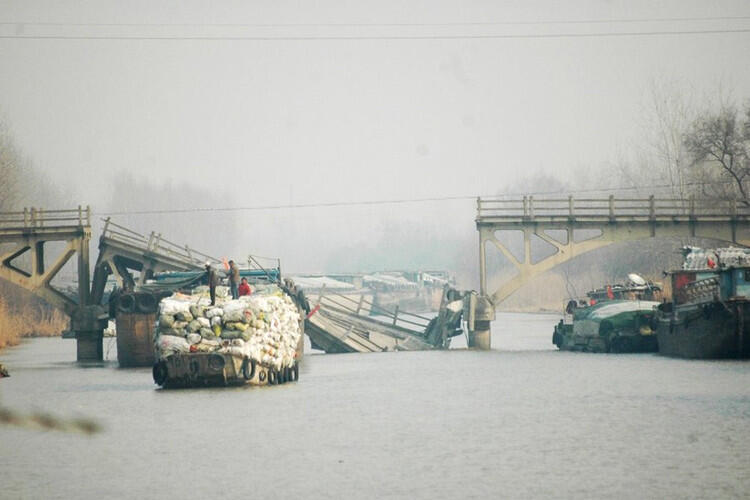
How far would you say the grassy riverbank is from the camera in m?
Result: 61.2

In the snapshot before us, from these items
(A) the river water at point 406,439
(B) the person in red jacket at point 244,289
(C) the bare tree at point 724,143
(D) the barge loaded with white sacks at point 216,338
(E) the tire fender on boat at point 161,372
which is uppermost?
(C) the bare tree at point 724,143

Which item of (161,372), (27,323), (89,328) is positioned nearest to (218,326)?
(161,372)

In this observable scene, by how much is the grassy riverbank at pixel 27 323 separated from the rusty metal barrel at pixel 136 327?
15.5 m

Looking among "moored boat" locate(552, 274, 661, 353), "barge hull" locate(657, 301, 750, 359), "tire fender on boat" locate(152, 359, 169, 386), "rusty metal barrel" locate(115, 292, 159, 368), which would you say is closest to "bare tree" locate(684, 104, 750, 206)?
"moored boat" locate(552, 274, 661, 353)

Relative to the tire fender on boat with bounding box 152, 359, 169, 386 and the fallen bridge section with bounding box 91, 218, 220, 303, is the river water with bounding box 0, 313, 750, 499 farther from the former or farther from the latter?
the fallen bridge section with bounding box 91, 218, 220, 303

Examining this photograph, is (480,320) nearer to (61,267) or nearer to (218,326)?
(61,267)

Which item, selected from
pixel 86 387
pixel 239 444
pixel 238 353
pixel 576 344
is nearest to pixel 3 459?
pixel 239 444

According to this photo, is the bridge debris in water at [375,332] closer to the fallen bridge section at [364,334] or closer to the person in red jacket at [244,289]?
the fallen bridge section at [364,334]

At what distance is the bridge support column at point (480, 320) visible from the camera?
5491 cm

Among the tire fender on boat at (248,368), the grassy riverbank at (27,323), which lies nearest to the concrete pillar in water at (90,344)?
the grassy riverbank at (27,323)

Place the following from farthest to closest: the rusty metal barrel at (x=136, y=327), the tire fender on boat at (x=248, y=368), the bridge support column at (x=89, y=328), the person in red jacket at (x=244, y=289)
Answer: the bridge support column at (x=89, y=328) → the rusty metal barrel at (x=136, y=327) → the person in red jacket at (x=244, y=289) → the tire fender on boat at (x=248, y=368)

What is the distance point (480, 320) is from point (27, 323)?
117 feet

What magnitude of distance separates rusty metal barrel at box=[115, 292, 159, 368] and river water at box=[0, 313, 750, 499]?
8.65 meters

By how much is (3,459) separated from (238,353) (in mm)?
11886
